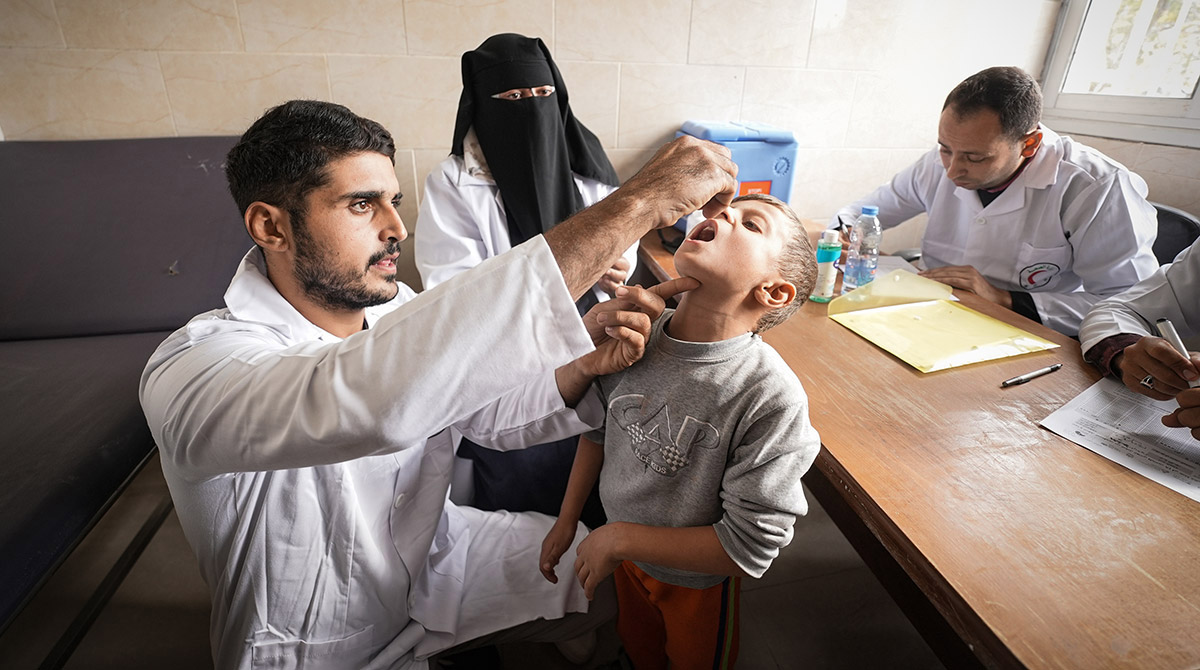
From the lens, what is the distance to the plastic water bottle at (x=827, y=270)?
1.84 metres

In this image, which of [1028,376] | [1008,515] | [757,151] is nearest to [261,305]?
[1008,515]

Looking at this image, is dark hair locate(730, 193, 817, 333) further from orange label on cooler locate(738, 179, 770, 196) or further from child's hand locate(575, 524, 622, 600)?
orange label on cooler locate(738, 179, 770, 196)

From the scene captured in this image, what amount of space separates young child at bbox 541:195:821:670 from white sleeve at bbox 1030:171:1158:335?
142 centimetres

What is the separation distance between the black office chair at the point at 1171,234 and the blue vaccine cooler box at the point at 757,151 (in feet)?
4.58

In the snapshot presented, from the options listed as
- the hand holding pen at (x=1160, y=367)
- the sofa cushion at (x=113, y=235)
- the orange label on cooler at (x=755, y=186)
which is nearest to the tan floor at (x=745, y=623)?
the sofa cushion at (x=113, y=235)

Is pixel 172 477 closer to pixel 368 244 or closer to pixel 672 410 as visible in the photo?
pixel 368 244

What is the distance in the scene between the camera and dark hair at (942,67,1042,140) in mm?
1849

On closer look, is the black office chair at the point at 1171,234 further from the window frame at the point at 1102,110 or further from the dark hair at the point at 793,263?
the dark hair at the point at 793,263

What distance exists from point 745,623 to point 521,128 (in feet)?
6.09

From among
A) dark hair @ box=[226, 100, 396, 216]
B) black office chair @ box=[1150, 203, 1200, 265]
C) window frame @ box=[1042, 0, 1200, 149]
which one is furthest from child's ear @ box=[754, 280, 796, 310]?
window frame @ box=[1042, 0, 1200, 149]

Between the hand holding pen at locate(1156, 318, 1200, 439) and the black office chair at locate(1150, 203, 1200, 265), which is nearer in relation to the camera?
the hand holding pen at locate(1156, 318, 1200, 439)

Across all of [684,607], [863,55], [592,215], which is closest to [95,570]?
[684,607]

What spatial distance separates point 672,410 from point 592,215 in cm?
46

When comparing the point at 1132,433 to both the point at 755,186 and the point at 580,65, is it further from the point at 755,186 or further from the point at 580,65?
the point at 580,65
